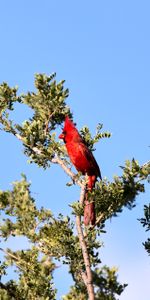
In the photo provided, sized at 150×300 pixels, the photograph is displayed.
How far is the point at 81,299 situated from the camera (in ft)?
31.9

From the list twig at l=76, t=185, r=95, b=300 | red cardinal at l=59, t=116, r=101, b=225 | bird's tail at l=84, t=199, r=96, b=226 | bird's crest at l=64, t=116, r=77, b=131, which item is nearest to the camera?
twig at l=76, t=185, r=95, b=300

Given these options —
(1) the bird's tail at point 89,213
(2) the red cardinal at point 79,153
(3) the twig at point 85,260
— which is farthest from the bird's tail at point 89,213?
(2) the red cardinal at point 79,153

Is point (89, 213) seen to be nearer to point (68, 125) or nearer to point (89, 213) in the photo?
point (89, 213)

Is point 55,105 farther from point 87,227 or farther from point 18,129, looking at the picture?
point 87,227

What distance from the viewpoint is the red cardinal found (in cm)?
1145

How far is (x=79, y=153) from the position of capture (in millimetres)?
11414

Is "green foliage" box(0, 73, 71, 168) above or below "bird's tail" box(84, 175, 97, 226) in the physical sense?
above

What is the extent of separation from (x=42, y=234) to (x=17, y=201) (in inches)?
30.2

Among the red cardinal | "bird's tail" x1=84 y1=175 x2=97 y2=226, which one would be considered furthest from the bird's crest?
"bird's tail" x1=84 y1=175 x2=97 y2=226

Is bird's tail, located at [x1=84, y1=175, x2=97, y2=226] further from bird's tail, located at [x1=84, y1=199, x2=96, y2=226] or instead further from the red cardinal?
the red cardinal

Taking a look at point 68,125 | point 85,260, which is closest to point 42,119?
point 68,125

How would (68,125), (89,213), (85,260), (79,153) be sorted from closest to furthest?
1. (85,260)
2. (89,213)
3. (79,153)
4. (68,125)

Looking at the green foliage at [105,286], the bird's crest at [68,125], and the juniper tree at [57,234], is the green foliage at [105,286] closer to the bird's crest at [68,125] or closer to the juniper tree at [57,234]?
the juniper tree at [57,234]

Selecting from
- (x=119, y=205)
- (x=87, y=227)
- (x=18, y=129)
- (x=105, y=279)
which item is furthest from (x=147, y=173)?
(x=18, y=129)
